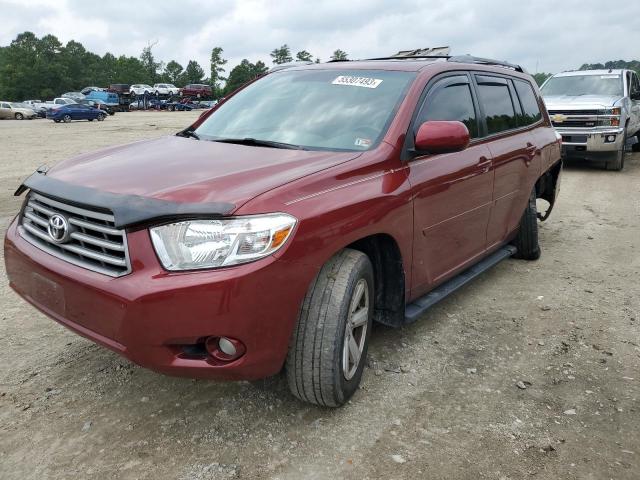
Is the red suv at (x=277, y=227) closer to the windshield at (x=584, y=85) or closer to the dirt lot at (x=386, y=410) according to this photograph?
the dirt lot at (x=386, y=410)

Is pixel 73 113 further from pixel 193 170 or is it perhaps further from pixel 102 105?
pixel 193 170

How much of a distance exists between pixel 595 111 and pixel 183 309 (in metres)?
10.7

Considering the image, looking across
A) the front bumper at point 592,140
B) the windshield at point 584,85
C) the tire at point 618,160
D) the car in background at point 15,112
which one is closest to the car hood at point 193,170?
the front bumper at point 592,140

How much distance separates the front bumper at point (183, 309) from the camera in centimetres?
225

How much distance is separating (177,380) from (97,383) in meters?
0.43

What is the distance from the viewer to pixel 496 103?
4.48 m

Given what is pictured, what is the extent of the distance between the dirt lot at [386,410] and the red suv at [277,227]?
0.98 ft

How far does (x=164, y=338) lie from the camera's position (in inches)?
91.2

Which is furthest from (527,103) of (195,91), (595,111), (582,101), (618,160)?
(195,91)

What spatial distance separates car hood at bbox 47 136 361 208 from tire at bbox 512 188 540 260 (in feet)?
8.92

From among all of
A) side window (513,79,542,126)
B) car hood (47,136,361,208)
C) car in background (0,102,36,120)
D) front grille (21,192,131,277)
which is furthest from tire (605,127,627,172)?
car in background (0,102,36,120)

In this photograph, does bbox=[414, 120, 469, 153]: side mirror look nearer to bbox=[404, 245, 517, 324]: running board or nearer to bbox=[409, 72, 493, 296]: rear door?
bbox=[409, 72, 493, 296]: rear door

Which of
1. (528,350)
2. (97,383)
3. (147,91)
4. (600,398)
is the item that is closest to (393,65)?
(528,350)

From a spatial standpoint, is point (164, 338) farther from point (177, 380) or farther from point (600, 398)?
point (600, 398)
